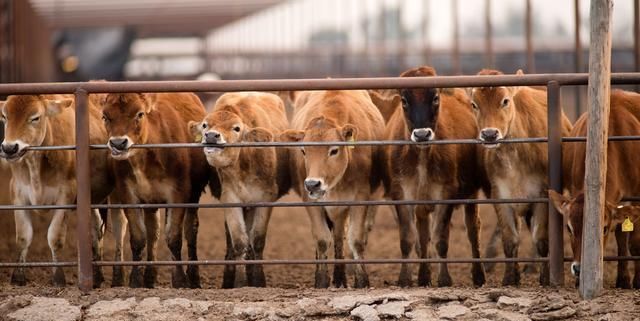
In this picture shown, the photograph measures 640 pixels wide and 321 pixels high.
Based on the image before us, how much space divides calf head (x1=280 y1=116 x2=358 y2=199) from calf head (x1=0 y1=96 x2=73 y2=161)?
1974 mm

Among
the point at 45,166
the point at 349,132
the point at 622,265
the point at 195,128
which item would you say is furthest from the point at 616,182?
the point at 45,166

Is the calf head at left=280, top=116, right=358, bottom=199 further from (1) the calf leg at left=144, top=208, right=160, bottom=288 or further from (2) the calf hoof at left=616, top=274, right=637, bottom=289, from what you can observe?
(2) the calf hoof at left=616, top=274, right=637, bottom=289

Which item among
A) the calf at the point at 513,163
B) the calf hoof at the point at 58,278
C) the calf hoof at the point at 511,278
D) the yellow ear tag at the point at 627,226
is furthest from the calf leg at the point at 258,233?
the yellow ear tag at the point at 627,226

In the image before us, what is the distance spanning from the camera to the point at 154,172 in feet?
31.4

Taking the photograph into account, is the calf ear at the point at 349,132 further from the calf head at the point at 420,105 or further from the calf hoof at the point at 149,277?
the calf hoof at the point at 149,277

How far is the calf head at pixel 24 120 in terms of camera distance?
8602 mm

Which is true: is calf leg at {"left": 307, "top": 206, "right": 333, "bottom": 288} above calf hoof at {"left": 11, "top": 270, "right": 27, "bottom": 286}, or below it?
above

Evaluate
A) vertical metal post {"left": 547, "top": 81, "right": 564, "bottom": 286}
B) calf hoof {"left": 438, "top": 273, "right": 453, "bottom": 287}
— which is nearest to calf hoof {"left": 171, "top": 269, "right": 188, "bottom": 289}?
calf hoof {"left": 438, "top": 273, "right": 453, "bottom": 287}

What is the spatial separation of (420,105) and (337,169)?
0.89 m

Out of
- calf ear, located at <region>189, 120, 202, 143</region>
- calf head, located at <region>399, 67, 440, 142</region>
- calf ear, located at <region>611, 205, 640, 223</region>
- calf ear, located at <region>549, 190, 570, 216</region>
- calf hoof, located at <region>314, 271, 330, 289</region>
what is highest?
calf head, located at <region>399, 67, 440, 142</region>

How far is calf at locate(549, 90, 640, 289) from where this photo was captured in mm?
7605

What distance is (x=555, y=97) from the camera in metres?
7.61

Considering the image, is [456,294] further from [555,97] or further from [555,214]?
[555,97]

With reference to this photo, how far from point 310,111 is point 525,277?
9.14 ft
